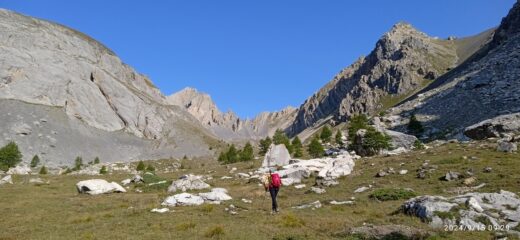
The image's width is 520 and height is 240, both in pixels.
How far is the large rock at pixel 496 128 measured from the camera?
159ft

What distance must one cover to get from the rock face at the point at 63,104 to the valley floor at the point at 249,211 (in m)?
98.7

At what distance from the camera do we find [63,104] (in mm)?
158500

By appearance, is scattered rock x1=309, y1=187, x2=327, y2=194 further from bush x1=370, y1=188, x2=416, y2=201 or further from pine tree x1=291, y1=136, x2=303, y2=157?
pine tree x1=291, y1=136, x2=303, y2=157

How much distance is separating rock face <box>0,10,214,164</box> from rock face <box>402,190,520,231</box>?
4740 inches

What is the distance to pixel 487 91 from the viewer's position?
82.7 meters

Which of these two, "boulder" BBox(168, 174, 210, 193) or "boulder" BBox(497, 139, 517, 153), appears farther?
"boulder" BBox(168, 174, 210, 193)

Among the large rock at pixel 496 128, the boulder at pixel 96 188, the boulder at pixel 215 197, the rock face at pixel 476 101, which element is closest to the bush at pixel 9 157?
the boulder at pixel 96 188

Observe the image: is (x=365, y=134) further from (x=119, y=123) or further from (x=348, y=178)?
(x=119, y=123)

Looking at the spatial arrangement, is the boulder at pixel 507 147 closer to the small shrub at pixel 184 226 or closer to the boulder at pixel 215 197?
the boulder at pixel 215 197

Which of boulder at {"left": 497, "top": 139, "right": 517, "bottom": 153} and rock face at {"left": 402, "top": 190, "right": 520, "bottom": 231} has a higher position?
boulder at {"left": 497, "top": 139, "right": 517, "bottom": 153}

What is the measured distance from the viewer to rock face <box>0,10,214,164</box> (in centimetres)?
13138

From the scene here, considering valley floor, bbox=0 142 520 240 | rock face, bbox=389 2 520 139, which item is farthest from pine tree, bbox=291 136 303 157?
valley floor, bbox=0 142 520 240

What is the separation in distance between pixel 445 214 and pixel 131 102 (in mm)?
185947

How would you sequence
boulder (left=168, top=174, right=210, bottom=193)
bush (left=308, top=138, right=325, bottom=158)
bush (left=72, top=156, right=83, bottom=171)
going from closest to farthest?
boulder (left=168, top=174, right=210, bottom=193) < bush (left=308, top=138, right=325, bottom=158) < bush (left=72, top=156, right=83, bottom=171)
